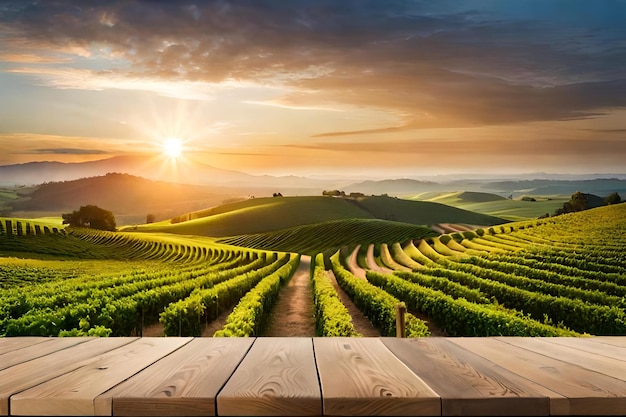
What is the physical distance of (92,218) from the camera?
8.09 m

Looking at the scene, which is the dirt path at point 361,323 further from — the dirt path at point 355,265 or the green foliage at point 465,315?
the dirt path at point 355,265

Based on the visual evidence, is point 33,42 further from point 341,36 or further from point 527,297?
point 527,297

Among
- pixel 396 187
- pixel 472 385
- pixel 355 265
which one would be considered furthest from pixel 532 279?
pixel 355 265

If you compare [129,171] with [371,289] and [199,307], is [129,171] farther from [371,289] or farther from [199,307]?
[371,289]

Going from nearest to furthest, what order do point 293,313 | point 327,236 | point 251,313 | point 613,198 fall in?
1. point 613,198
2. point 251,313
3. point 293,313
4. point 327,236

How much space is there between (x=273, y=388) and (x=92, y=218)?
6.94 meters

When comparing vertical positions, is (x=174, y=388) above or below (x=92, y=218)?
below

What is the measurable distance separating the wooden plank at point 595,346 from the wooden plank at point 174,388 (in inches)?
68.6

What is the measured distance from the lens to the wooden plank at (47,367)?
6.55ft

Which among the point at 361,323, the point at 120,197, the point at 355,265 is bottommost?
the point at 361,323

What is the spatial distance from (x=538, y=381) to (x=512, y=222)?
815 centimetres

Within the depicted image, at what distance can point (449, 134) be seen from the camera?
760cm

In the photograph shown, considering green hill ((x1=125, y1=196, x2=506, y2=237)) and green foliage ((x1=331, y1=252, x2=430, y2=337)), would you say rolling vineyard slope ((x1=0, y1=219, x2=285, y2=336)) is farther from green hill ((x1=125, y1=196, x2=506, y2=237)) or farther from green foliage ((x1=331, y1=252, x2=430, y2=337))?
green hill ((x1=125, y1=196, x2=506, y2=237))

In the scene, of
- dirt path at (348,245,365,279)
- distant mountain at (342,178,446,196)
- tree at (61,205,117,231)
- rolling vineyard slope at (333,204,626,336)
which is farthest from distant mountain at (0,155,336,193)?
dirt path at (348,245,365,279)
